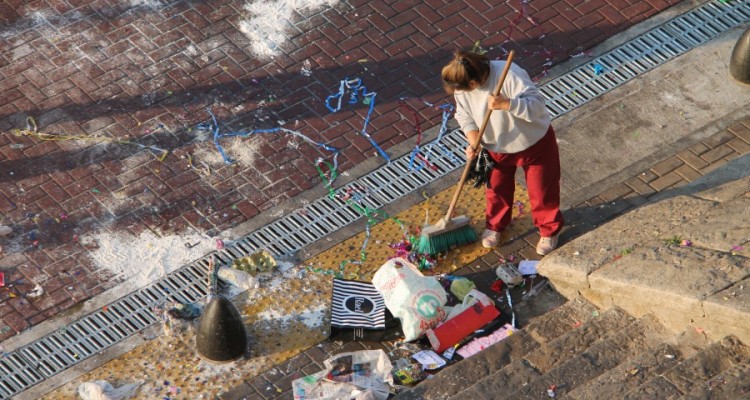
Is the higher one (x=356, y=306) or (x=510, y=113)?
(x=510, y=113)

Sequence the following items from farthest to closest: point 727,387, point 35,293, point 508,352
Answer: point 35,293 → point 508,352 → point 727,387

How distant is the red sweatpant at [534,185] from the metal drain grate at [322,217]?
84cm

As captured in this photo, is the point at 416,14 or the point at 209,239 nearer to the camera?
the point at 209,239

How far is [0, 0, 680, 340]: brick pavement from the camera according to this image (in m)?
8.79

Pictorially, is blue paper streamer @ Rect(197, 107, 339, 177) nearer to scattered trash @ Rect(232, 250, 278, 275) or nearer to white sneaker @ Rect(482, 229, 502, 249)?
scattered trash @ Rect(232, 250, 278, 275)

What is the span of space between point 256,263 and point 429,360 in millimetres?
1556

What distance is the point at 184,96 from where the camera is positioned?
31.7 feet

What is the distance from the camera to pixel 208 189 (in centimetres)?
899

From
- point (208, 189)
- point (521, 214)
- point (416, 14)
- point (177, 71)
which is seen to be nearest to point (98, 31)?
point (177, 71)

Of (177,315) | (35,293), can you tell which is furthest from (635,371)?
(35,293)

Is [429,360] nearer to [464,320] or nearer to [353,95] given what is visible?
[464,320]

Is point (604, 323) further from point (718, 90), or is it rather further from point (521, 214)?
point (718, 90)

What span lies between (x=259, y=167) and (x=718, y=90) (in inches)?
149

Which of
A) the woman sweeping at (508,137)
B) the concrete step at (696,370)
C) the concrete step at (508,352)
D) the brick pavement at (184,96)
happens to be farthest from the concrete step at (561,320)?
the brick pavement at (184,96)
